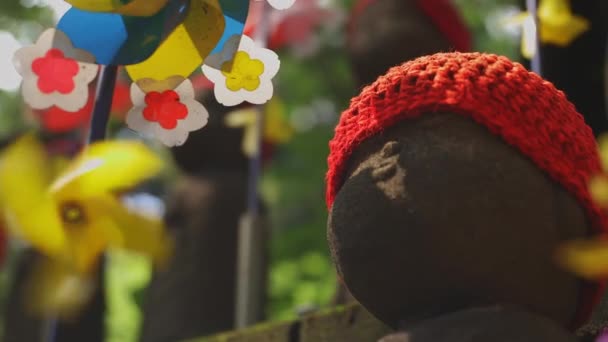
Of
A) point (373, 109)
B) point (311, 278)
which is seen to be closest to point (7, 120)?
point (311, 278)

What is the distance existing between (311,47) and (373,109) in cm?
337

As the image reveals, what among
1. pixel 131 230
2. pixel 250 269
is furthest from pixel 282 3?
pixel 250 269

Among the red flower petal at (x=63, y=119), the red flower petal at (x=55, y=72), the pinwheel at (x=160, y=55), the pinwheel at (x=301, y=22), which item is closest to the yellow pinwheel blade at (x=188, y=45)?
the pinwheel at (x=160, y=55)

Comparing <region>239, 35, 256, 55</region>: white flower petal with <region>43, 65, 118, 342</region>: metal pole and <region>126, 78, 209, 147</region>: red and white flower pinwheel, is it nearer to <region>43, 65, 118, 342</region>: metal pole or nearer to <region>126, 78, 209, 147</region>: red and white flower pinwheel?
<region>126, 78, 209, 147</region>: red and white flower pinwheel

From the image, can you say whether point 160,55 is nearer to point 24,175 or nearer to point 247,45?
point 247,45

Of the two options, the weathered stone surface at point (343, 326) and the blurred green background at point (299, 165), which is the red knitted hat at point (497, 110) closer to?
the weathered stone surface at point (343, 326)

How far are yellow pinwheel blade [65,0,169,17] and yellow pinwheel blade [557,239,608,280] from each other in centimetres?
74

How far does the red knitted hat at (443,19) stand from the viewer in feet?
→ 9.13

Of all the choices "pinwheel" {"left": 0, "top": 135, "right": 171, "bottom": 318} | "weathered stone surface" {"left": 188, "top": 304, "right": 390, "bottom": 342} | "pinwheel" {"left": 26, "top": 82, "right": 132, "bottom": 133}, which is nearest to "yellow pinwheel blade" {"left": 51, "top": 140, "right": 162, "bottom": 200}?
"pinwheel" {"left": 0, "top": 135, "right": 171, "bottom": 318}

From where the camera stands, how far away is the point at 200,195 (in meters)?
3.48

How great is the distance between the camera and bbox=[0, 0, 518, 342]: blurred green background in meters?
5.23

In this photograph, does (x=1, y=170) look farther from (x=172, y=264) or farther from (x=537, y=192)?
(x=172, y=264)

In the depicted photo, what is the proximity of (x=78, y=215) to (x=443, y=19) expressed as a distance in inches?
58.3

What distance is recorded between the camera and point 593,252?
1.27 metres
